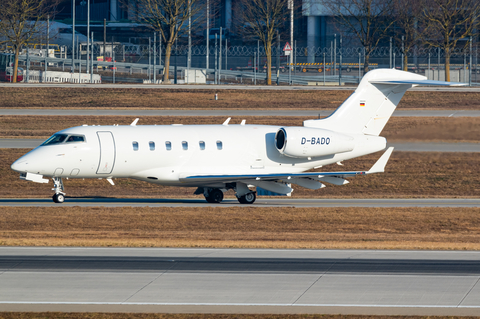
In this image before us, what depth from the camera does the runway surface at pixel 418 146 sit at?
27.6 m

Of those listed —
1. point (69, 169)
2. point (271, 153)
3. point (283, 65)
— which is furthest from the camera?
point (283, 65)

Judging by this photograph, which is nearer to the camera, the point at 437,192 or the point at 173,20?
the point at 437,192

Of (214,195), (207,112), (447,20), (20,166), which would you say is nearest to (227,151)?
(214,195)

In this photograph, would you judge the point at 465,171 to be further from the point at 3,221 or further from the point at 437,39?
the point at 437,39

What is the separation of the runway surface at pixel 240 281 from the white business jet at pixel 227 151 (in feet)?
30.9

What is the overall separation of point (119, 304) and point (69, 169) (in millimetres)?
16201

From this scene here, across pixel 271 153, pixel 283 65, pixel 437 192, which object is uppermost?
pixel 283 65

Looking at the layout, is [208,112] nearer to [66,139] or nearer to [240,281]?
[66,139]

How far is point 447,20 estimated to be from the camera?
223 ft

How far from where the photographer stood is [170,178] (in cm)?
3086

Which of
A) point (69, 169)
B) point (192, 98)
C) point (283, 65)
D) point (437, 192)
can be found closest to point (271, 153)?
point (69, 169)

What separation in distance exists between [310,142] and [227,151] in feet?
12.2

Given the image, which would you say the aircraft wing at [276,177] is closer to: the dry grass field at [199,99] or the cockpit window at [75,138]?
the cockpit window at [75,138]

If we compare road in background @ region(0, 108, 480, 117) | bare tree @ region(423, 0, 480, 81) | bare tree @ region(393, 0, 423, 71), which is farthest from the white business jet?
bare tree @ region(393, 0, 423, 71)
